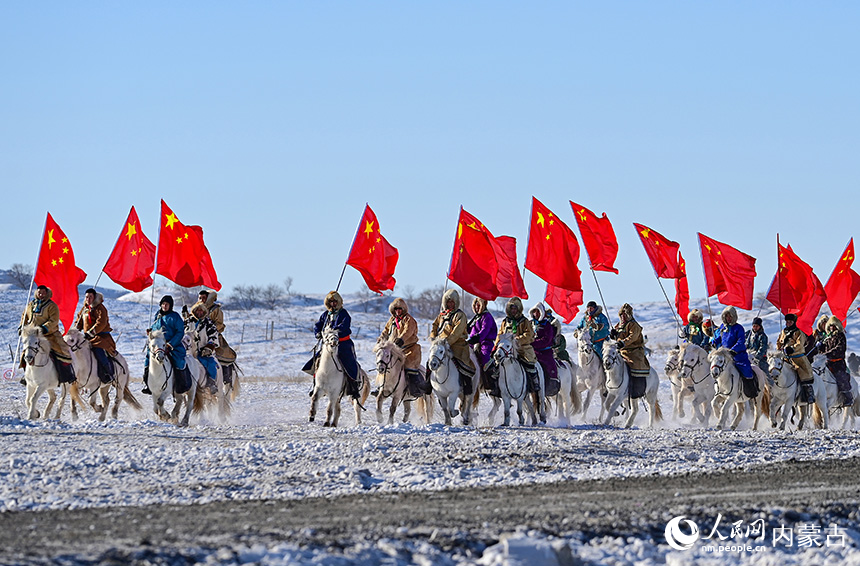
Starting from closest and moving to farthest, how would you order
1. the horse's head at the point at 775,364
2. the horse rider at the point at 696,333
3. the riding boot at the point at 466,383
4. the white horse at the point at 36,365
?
1. the white horse at the point at 36,365
2. the riding boot at the point at 466,383
3. the horse's head at the point at 775,364
4. the horse rider at the point at 696,333

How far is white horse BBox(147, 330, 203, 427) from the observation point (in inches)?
758

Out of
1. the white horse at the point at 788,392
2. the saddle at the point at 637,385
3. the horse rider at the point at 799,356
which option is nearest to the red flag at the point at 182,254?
the saddle at the point at 637,385

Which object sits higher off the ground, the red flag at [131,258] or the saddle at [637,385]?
the red flag at [131,258]

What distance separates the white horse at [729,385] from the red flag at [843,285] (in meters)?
6.72

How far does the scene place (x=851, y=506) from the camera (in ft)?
38.0

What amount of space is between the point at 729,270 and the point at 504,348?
9.95 meters

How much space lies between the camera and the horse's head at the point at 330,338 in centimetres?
1927

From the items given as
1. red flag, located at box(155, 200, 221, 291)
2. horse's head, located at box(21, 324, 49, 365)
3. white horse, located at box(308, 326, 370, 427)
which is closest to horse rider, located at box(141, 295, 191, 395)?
horse's head, located at box(21, 324, 49, 365)

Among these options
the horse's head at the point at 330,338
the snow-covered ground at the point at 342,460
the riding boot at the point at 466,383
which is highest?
the horse's head at the point at 330,338

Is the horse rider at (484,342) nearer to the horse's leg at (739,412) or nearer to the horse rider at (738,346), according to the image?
the horse rider at (738,346)

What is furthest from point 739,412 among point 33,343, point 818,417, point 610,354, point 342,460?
point 33,343

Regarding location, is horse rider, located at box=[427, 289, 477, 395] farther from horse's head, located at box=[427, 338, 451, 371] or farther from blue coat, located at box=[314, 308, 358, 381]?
blue coat, located at box=[314, 308, 358, 381]

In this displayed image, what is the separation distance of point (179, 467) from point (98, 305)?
917 cm

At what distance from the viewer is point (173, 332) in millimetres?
19688
